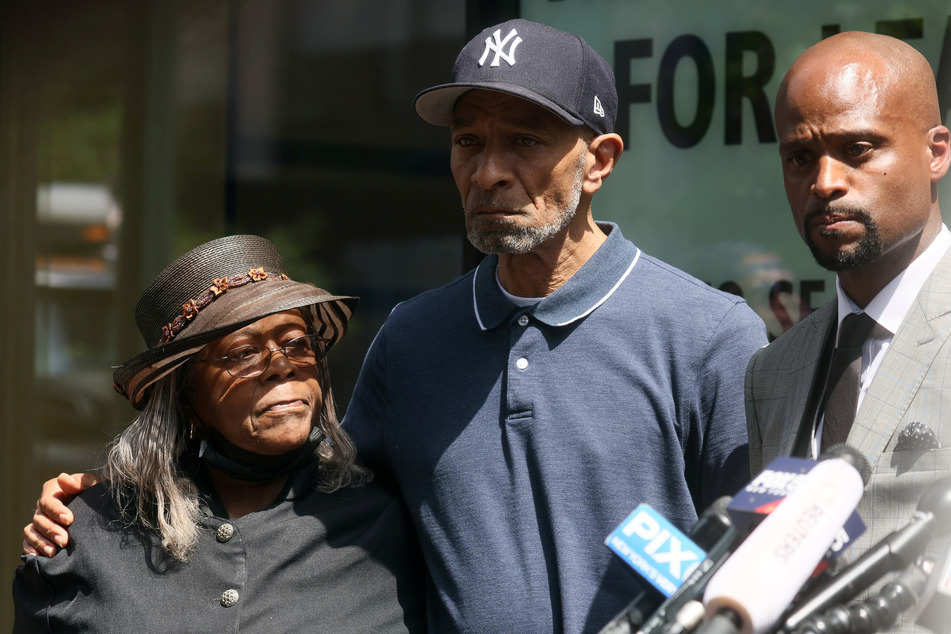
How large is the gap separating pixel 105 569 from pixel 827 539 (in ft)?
6.69

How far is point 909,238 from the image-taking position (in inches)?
77.4

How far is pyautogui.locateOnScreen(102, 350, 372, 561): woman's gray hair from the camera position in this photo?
275 cm

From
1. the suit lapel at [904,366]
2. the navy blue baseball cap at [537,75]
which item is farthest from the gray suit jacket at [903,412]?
the navy blue baseball cap at [537,75]

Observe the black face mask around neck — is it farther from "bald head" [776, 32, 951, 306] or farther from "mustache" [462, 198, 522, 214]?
"bald head" [776, 32, 951, 306]

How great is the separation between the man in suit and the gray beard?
0.71 meters

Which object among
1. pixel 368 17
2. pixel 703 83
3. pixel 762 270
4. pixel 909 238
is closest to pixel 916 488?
pixel 909 238

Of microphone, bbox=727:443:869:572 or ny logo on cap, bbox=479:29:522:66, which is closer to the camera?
microphone, bbox=727:443:869:572

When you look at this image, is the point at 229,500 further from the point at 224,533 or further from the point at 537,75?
the point at 537,75

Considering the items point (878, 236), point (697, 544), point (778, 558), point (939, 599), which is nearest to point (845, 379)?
point (878, 236)

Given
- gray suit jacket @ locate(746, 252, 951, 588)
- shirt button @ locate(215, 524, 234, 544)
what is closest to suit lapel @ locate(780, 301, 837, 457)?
gray suit jacket @ locate(746, 252, 951, 588)

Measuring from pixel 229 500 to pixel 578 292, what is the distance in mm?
1156

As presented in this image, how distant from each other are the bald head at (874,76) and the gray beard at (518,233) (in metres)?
0.73

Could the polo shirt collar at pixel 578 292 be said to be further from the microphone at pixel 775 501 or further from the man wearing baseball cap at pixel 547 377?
the microphone at pixel 775 501

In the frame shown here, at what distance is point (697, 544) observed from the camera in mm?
1520
